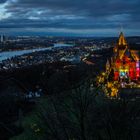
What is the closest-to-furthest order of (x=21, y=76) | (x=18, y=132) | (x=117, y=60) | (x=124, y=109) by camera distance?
(x=124, y=109)
(x=18, y=132)
(x=21, y=76)
(x=117, y=60)

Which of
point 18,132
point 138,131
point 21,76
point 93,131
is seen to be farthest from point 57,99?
point 21,76

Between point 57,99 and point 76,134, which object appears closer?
point 76,134

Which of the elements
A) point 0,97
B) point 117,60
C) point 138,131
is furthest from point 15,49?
point 138,131

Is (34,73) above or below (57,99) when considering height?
below

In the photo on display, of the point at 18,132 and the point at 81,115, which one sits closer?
the point at 81,115

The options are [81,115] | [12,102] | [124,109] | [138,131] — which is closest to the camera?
[81,115]

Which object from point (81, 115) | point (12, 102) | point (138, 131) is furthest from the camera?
point (12, 102)

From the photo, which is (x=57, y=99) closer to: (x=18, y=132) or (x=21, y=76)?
(x=18, y=132)

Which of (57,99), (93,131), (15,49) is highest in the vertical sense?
(57,99)

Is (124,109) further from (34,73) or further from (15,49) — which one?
(15,49)
